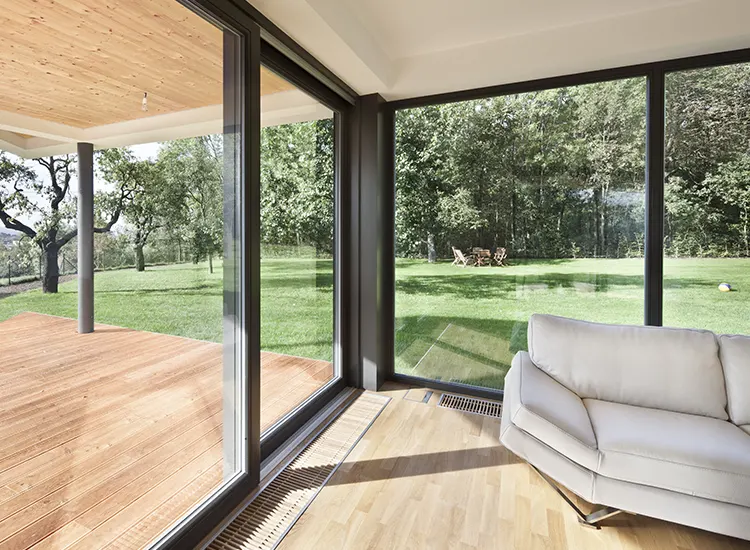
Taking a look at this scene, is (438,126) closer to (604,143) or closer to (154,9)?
(604,143)

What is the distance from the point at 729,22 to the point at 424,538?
10.5 ft

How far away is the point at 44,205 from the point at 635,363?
272 cm

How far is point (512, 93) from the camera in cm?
285

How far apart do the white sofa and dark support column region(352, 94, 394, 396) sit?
127cm

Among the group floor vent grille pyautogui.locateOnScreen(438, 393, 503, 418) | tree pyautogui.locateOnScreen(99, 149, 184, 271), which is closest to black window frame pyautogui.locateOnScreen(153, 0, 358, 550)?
tree pyautogui.locateOnScreen(99, 149, 184, 271)

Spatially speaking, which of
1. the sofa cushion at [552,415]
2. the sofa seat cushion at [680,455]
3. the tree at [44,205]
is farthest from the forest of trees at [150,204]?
the sofa seat cushion at [680,455]

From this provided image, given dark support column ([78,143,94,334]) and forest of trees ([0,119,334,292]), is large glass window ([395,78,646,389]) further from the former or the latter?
dark support column ([78,143,94,334])

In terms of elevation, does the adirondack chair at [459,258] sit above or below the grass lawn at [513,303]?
above

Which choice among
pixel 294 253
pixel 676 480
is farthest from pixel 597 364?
pixel 294 253

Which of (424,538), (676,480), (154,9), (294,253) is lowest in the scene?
(424,538)

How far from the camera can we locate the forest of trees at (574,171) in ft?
7.77

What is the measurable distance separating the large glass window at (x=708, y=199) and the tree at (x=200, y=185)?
2781 millimetres

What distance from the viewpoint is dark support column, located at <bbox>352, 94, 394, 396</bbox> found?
120 inches

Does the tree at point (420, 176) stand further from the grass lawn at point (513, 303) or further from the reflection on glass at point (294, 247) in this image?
the reflection on glass at point (294, 247)
